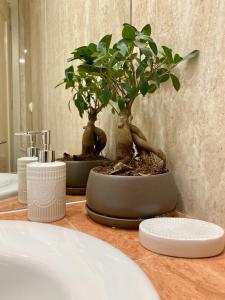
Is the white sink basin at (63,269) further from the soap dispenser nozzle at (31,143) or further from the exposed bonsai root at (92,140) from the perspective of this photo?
the exposed bonsai root at (92,140)

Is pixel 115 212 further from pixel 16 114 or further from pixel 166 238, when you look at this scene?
pixel 16 114

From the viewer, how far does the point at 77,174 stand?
0.81 meters

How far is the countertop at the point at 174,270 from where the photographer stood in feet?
1.19

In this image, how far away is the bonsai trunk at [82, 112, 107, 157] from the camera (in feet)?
2.85

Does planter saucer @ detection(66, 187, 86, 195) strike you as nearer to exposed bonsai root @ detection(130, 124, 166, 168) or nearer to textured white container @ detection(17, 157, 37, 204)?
textured white container @ detection(17, 157, 37, 204)

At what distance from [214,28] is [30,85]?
0.49 metres

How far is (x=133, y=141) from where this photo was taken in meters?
0.67

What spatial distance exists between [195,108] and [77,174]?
0.38 meters

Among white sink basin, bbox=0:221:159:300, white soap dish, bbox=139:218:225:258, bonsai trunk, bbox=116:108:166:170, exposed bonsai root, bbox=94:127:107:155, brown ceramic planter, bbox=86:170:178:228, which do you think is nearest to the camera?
white sink basin, bbox=0:221:159:300

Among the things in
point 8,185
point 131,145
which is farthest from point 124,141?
point 8,185

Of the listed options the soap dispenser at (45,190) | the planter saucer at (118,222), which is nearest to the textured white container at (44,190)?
the soap dispenser at (45,190)

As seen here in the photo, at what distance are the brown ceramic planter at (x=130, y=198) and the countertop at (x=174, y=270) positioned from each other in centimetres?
3

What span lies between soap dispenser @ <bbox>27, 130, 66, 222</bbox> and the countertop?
0.07 m

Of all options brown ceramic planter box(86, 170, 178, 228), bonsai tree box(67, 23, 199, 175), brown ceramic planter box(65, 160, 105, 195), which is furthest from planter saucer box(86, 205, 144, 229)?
brown ceramic planter box(65, 160, 105, 195)
